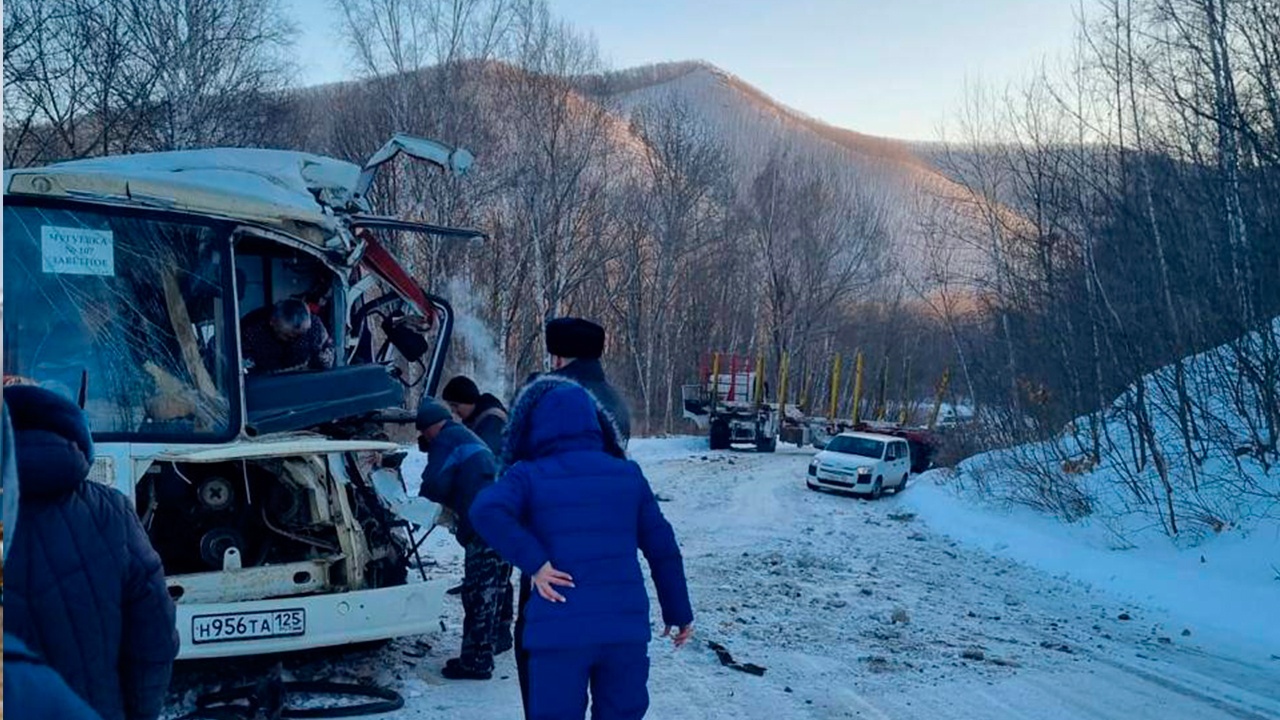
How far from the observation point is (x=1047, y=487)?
53.6 ft

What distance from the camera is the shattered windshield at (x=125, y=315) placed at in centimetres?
533

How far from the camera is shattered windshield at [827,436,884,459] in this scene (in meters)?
23.3

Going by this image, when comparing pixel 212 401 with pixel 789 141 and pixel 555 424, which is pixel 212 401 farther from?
pixel 789 141

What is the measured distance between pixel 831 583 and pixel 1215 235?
7.05 metres

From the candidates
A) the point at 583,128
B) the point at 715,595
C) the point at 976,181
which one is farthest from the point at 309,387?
the point at 583,128

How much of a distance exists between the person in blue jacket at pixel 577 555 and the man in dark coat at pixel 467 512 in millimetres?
2678

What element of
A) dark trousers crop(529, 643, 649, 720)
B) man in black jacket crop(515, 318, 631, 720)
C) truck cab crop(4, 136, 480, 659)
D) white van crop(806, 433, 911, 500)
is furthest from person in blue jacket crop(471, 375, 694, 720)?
white van crop(806, 433, 911, 500)

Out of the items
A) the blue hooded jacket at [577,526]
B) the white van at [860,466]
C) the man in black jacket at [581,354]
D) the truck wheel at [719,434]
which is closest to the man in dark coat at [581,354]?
the man in black jacket at [581,354]

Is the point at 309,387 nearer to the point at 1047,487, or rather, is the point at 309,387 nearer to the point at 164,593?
the point at 164,593

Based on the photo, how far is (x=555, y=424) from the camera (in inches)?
164

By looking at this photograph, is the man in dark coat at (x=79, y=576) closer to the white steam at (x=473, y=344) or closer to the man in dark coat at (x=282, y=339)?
the man in dark coat at (x=282, y=339)

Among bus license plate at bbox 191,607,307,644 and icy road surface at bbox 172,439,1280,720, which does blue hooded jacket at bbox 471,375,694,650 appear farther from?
icy road surface at bbox 172,439,1280,720

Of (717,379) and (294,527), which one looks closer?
(294,527)

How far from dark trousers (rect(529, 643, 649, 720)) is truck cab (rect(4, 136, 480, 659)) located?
2.31 metres
